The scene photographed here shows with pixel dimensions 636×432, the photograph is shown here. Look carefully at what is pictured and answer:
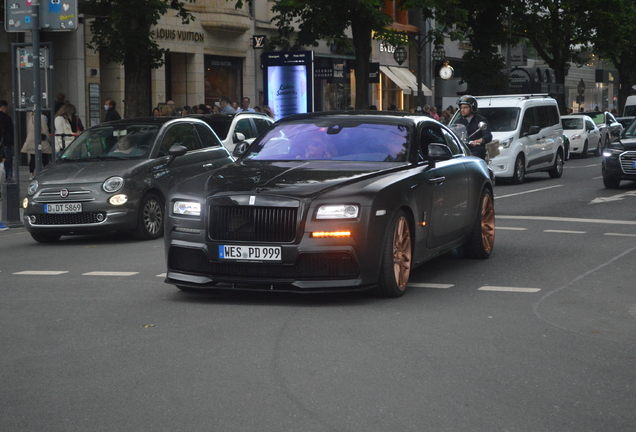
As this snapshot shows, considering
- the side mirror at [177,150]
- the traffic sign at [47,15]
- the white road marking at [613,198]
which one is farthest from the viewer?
the white road marking at [613,198]

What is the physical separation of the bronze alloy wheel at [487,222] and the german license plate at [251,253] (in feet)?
11.6

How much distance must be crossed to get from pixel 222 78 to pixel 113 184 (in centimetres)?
2568

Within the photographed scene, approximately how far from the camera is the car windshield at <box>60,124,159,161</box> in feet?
46.8

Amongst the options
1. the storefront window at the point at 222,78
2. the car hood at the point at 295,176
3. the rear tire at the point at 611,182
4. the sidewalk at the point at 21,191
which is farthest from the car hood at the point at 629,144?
the storefront window at the point at 222,78

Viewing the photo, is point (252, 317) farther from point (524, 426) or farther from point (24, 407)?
point (524, 426)

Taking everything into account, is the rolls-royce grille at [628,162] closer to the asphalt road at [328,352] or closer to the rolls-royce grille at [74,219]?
the asphalt road at [328,352]

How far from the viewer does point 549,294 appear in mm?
8922

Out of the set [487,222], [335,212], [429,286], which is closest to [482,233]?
[487,222]

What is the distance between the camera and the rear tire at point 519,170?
78.6ft

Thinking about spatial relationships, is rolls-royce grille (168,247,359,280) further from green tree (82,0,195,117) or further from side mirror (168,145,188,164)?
green tree (82,0,195,117)

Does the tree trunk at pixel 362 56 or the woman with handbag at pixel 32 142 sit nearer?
the woman with handbag at pixel 32 142

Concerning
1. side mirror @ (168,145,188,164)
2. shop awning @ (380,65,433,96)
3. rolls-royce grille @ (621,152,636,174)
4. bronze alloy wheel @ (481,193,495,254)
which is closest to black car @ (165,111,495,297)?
bronze alloy wheel @ (481,193,495,254)

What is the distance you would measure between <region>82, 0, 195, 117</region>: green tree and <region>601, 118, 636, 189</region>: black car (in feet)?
31.3

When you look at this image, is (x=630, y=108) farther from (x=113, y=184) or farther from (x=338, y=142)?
(x=338, y=142)
